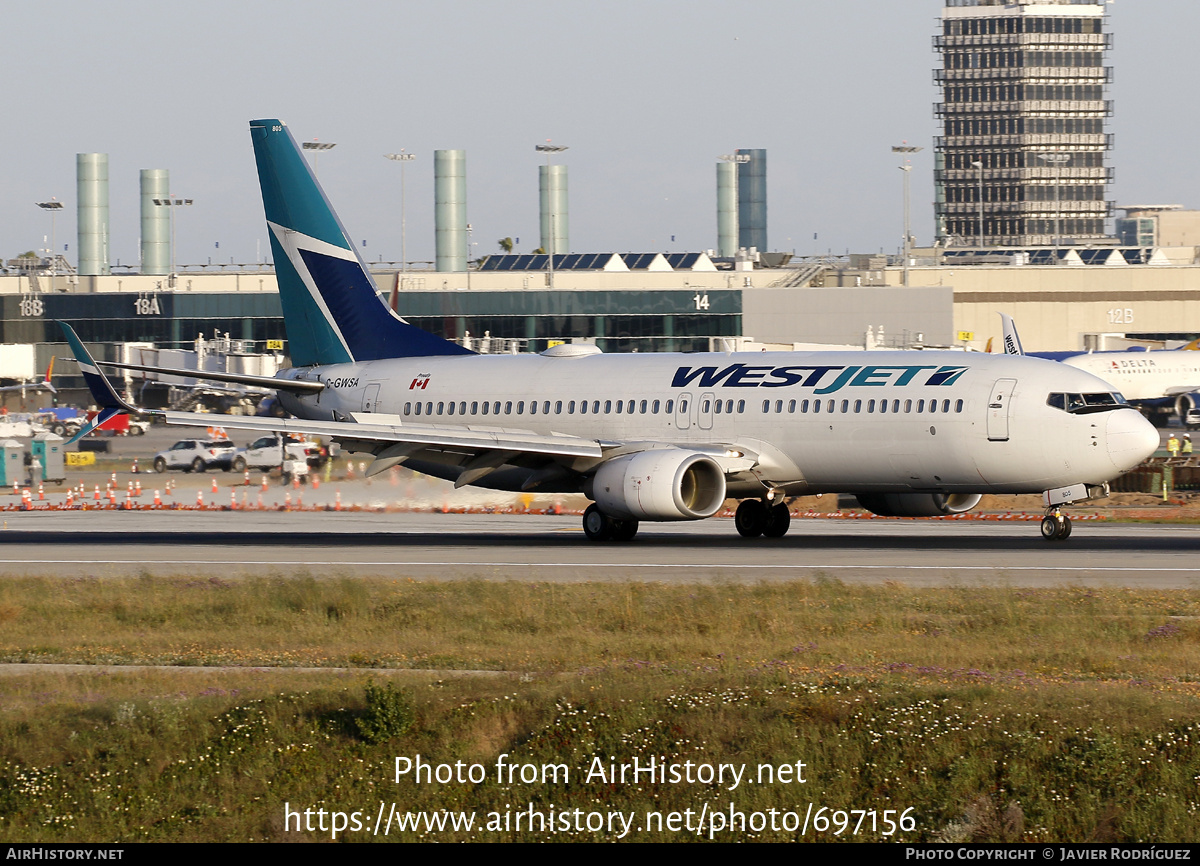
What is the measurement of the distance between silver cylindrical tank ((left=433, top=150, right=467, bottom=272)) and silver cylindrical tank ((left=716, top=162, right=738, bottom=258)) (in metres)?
36.4

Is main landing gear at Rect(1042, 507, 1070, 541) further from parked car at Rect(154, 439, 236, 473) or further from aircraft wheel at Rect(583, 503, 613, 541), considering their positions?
parked car at Rect(154, 439, 236, 473)

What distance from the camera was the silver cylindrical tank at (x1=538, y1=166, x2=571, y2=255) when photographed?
6181 inches

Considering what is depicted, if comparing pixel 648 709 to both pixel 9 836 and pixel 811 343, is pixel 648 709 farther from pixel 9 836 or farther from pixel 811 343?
pixel 811 343

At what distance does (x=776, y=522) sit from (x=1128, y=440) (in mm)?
9015

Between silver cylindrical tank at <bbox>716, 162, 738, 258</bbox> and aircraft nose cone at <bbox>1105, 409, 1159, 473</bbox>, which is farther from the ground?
silver cylindrical tank at <bbox>716, 162, 738, 258</bbox>

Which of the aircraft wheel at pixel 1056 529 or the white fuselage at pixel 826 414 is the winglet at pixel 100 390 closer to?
the white fuselage at pixel 826 414

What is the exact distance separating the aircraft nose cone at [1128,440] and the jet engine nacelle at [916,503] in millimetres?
4407

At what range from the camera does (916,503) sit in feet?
124

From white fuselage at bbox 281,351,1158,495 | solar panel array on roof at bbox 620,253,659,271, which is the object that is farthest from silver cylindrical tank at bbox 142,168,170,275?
white fuselage at bbox 281,351,1158,495

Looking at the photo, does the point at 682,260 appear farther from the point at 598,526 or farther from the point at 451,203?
the point at 598,526

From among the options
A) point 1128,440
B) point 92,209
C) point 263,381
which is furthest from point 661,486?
point 92,209

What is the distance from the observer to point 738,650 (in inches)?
815

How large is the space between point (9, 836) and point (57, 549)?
23950 millimetres
